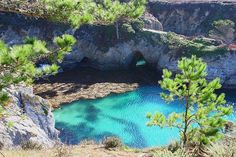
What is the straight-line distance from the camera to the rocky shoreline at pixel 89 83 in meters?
41.2

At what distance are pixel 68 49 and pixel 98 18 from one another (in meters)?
1.97

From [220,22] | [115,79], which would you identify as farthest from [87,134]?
[220,22]

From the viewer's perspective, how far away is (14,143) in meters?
19.5

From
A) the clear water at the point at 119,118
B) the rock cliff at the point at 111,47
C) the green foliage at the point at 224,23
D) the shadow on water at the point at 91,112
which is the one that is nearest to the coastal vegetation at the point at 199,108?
the clear water at the point at 119,118

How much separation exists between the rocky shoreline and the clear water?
136cm

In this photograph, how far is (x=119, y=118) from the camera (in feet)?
116

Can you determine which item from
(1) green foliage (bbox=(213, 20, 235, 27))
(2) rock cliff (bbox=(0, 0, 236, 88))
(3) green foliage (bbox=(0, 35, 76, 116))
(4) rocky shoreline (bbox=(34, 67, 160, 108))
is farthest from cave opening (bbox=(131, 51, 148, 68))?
(3) green foliage (bbox=(0, 35, 76, 116))

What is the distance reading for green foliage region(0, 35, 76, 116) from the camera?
23.1 ft

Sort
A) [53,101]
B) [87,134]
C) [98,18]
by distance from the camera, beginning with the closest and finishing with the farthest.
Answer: [98,18] < [87,134] < [53,101]

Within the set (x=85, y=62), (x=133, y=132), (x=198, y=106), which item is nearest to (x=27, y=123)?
(x=198, y=106)

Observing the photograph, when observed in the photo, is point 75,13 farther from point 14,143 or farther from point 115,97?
point 115,97

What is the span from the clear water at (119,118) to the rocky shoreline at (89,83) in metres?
1.36

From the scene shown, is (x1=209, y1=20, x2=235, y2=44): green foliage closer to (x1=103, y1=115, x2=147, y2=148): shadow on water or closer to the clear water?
the clear water

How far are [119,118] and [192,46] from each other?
19.0 m
